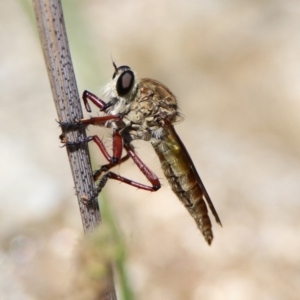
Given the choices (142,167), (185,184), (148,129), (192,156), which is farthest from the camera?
(192,156)

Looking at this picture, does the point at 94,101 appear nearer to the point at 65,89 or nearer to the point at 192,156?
the point at 65,89

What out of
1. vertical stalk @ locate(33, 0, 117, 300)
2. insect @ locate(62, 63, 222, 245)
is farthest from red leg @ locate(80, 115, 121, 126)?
vertical stalk @ locate(33, 0, 117, 300)

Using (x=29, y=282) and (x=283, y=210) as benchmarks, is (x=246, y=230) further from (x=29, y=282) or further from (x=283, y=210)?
(x=29, y=282)

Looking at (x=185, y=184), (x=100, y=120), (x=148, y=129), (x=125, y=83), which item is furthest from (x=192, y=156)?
(x=100, y=120)

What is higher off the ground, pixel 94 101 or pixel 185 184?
pixel 94 101

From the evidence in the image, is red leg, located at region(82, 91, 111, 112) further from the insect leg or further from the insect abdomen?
the insect abdomen

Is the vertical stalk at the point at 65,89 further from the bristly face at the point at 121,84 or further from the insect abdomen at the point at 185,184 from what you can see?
the insect abdomen at the point at 185,184

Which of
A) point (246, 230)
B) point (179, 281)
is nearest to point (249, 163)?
point (246, 230)
